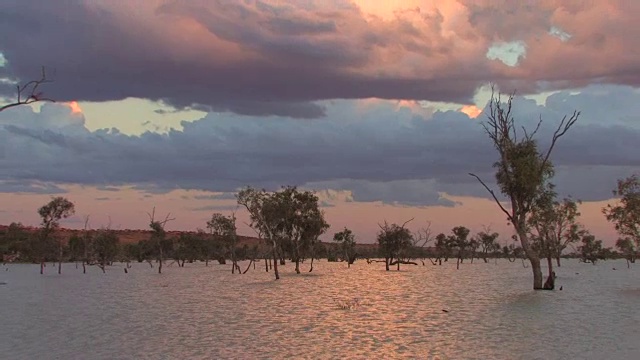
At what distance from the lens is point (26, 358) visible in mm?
25578

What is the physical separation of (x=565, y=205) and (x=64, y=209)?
281ft

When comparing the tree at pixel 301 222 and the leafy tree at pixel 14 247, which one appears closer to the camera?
the tree at pixel 301 222

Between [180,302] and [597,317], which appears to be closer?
[597,317]

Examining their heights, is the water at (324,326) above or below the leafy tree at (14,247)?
below

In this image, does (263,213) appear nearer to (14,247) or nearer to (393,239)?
(393,239)

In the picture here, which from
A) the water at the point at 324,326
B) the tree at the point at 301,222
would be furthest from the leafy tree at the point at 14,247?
the water at the point at 324,326

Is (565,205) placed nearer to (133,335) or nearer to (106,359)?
(133,335)

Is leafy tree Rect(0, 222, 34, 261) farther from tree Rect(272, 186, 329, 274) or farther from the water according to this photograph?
the water

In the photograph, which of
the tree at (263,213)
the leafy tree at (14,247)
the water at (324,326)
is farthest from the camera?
the leafy tree at (14,247)

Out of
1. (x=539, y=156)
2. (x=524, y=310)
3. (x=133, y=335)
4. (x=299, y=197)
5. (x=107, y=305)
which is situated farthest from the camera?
(x=299, y=197)

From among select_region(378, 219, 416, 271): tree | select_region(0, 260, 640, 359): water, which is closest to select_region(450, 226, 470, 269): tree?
select_region(378, 219, 416, 271): tree

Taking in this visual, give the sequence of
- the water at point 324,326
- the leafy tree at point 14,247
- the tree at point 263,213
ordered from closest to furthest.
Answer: the water at point 324,326 < the tree at point 263,213 < the leafy tree at point 14,247

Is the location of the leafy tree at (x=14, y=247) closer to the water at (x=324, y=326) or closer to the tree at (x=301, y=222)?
the tree at (x=301, y=222)

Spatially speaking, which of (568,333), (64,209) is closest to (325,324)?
(568,333)
